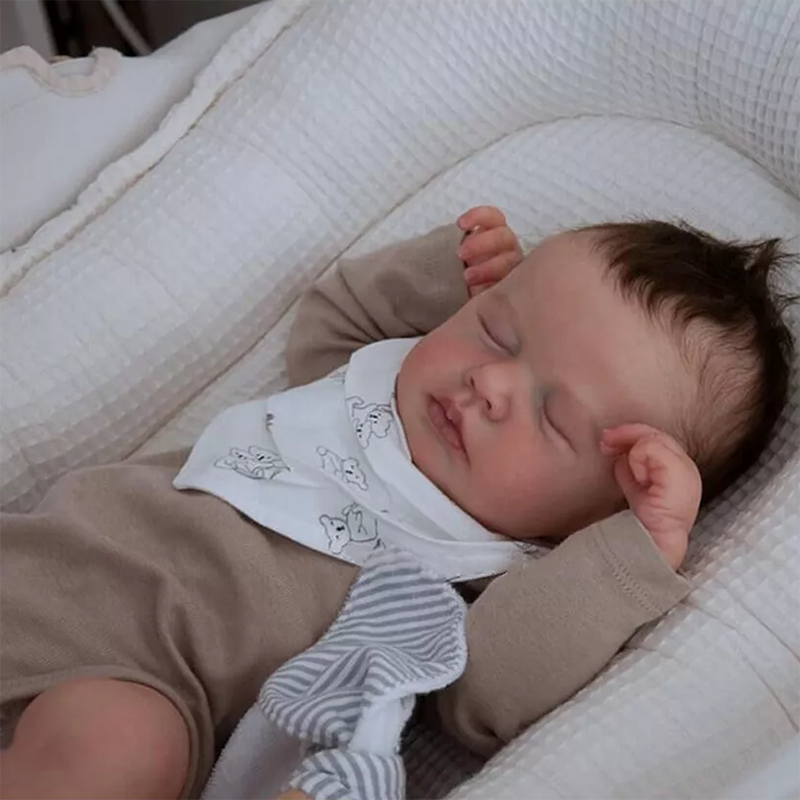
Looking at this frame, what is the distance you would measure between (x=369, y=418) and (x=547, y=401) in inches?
5.9

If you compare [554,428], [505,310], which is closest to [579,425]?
[554,428]

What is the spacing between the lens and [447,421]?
36.9 inches

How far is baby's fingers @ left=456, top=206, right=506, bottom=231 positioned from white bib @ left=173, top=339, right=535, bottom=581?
0.18m

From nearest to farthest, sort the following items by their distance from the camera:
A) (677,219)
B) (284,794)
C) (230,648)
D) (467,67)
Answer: (284,794) < (230,648) < (677,219) < (467,67)

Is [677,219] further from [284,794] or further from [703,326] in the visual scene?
[284,794]

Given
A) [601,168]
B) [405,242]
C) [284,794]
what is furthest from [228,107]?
[284,794]

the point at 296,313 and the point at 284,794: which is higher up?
the point at 296,313

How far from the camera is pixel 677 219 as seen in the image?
1.11m

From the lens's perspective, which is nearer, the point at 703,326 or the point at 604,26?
the point at 703,326

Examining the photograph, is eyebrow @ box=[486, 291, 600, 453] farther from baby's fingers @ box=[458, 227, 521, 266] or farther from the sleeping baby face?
baby's fingers @ box=[458, 227, 521, 266]

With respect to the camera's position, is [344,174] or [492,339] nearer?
[492,339]

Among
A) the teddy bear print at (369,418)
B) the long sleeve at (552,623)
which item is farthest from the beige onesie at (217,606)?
the teddy bear print at (369,418)

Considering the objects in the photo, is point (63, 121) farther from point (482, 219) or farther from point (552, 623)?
point (552, 623)

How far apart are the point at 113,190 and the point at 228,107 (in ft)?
0.48
